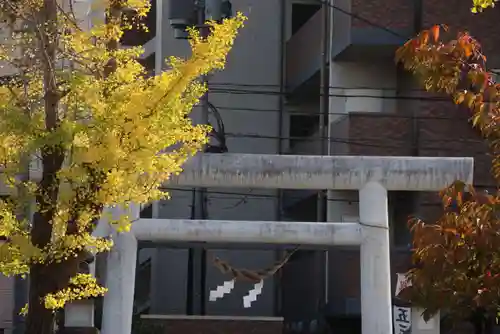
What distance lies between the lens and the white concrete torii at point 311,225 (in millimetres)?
11609

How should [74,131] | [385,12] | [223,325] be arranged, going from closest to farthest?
[74,131]
[385,12]
[223,325]

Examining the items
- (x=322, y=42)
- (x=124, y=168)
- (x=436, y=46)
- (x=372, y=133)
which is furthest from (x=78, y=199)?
(x=322, y=42)

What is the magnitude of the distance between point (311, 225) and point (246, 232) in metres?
0.84

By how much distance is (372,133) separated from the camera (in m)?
17.9

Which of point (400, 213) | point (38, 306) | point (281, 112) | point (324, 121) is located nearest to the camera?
point (38, 306)

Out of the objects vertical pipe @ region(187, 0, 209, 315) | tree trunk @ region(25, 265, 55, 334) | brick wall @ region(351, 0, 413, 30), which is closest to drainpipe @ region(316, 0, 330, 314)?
brick wall @ region(351, 0, 413, 30)

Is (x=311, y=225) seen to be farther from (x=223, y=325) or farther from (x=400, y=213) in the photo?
(x=223, y=325)

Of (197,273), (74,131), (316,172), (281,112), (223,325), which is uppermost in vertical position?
(281,112)

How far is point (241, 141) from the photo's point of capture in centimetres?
2217

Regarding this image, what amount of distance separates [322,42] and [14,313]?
27.8 ft

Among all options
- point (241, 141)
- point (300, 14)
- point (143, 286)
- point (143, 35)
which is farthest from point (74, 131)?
point (143, 35)

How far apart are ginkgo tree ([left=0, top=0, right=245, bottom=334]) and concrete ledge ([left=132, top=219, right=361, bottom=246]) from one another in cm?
294

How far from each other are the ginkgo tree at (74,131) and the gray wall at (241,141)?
501 inches

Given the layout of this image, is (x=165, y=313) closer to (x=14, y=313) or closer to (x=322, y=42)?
(x=14, y=313)
